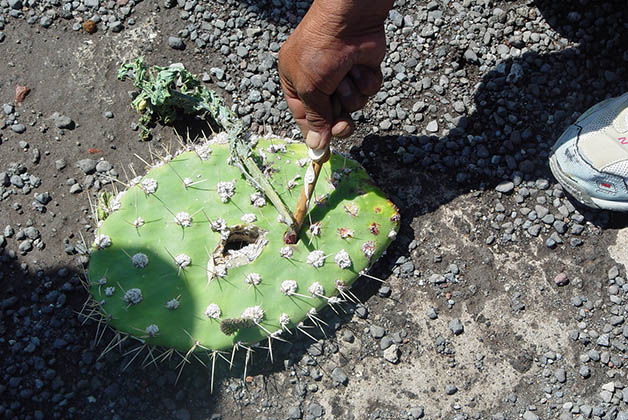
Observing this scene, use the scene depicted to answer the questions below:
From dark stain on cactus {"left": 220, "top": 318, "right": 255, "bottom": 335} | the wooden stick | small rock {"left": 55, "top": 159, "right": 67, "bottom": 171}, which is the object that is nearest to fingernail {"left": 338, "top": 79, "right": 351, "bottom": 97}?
the wooden stick

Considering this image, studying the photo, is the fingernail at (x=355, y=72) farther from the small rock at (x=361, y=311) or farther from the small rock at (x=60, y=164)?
the small rock at (x=60, y=164)

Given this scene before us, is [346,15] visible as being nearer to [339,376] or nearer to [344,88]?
[344,88]

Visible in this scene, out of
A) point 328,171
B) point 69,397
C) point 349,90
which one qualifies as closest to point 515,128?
point 328,171

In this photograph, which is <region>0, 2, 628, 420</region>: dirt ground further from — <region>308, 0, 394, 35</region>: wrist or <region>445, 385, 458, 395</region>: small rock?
<region>308, 0, 394, 35</region>: wrist

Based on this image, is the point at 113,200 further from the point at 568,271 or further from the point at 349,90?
the point at 568,271

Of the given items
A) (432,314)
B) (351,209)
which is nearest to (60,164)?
(351,209)

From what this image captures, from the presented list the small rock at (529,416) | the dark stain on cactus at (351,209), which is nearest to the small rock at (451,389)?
the small rock at (529,416)
